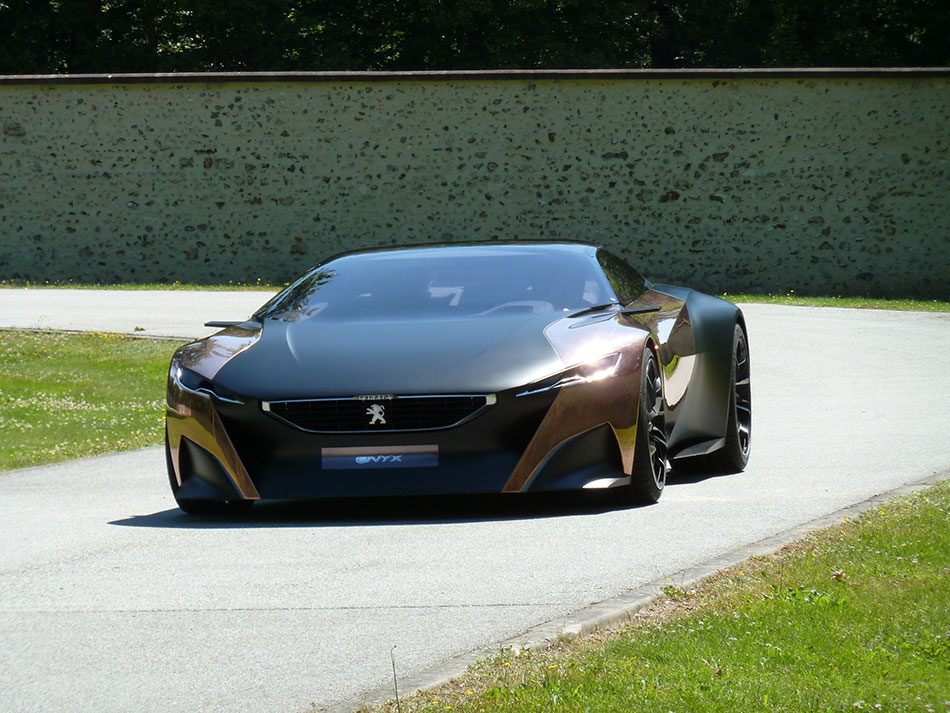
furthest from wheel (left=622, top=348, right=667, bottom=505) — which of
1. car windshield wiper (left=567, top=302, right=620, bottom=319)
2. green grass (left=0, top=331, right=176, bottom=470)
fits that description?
green grass (left=0, top=331, right=176, bottom=470)

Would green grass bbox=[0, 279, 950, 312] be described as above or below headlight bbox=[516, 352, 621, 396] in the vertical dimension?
below

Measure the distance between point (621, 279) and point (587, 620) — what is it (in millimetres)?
3753

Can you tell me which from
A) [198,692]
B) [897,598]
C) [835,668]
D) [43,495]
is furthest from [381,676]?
[43,495]

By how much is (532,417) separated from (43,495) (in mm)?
3216

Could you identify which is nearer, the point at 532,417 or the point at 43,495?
the point at 532,417

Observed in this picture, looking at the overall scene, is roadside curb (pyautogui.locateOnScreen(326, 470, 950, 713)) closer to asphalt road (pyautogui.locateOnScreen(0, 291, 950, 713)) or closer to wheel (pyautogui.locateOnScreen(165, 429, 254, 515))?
asphalt road (pyautogui.locateOnScreen(0, 291, 950, 713))

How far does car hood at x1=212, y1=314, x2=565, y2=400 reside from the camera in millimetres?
6352

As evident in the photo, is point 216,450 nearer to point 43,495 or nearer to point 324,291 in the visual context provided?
point 324,291

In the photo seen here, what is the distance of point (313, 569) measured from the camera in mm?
5625

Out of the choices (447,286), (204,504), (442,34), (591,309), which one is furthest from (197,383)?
(442,34)

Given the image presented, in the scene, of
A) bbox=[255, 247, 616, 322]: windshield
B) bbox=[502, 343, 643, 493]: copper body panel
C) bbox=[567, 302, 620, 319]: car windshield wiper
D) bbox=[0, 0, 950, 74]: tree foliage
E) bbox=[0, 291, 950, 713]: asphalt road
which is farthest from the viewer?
bbox=[0, 0, 950, 74]: tree foliage

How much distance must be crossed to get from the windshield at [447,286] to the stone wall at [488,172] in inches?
778

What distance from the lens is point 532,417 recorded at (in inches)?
246

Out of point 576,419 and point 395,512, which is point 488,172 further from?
point 576,419
